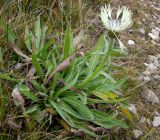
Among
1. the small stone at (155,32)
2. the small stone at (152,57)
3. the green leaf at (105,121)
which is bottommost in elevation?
the small stone at (155,32)

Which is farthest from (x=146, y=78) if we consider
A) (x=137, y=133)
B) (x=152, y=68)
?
(x=137, y=133)

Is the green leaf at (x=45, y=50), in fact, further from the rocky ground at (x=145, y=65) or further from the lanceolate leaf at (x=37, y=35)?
the rocky ground at (x=145, y=65)

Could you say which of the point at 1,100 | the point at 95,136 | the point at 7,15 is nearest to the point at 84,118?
the point at 95,136

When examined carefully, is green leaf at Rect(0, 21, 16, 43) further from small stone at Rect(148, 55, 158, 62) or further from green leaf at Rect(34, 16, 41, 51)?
small stone at Rect(148, 55, 158, 62)

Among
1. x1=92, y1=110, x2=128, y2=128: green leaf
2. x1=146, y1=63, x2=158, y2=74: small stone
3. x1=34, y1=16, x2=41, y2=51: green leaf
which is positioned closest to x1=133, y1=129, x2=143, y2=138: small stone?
x1=92, y1=110, x2=128, y2=128: green leaf

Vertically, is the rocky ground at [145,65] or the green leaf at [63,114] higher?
the green leaf at [63,114]

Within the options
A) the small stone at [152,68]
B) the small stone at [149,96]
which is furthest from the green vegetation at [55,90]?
the small stone at [152,68]

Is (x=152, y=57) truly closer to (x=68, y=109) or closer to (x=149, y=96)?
(x=149, y=96)

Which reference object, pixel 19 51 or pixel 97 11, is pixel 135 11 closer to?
pixel 97 11
